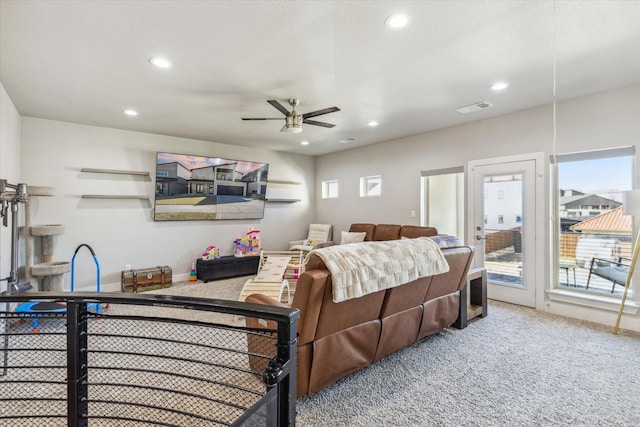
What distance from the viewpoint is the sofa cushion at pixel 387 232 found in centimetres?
537

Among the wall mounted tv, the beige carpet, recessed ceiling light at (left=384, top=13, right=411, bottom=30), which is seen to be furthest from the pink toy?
recessed ceiling light at (left=384, top=13, right=411, bottom=30)

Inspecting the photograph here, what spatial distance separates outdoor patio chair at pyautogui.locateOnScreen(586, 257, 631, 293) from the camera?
136 inches

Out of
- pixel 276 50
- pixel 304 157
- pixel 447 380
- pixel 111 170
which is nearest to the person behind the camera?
pixel 447 380

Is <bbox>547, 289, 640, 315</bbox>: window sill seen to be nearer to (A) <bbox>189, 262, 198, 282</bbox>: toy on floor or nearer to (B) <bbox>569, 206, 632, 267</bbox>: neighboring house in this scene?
(B) <bbox>569, 206, 632, 267</bbox>: neighboring house

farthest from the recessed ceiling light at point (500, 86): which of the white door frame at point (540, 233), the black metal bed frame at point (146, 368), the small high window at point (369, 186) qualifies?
the black metal bed frame at point (146, 368)

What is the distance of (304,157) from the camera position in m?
7.32

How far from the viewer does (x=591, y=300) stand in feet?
11.7

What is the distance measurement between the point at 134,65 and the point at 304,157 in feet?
15.4

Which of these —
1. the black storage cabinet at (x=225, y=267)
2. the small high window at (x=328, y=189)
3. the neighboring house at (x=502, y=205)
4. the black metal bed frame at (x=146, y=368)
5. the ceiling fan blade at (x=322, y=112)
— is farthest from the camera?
the small high window at (x=328, y=189)

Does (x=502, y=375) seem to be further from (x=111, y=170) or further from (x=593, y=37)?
(x=111, y=170)

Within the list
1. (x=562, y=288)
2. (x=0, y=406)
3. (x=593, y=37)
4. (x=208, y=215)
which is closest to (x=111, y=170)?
(x=208, y=215)

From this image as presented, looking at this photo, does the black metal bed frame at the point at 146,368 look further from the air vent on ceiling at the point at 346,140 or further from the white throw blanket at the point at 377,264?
the air vent on ceiling at the point at 346,140

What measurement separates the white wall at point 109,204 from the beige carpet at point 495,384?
4.24 metres

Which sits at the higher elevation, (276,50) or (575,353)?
(276,50)
